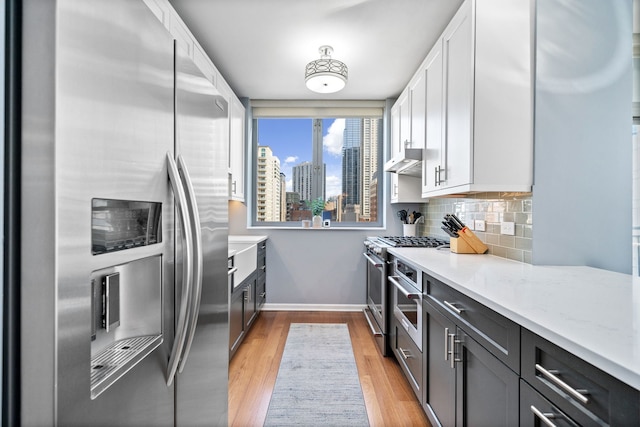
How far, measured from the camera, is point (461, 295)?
1.28m

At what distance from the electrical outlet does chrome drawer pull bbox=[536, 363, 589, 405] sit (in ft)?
3.96

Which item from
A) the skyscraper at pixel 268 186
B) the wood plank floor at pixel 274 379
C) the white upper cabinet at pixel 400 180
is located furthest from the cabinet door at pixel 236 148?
the white upper cabinet at pixel 400 180

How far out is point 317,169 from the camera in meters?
3.97

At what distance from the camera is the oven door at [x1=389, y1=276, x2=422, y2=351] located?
5.86ft

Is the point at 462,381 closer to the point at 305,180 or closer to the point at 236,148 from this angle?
the point at 236,148

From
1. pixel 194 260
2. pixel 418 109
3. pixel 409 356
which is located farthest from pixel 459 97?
pixel 194 260

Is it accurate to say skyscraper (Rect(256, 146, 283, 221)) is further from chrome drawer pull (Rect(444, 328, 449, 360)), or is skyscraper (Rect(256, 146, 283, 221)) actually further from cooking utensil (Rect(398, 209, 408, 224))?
chrome drawer pull (Rect(444, 328, 449, 360))

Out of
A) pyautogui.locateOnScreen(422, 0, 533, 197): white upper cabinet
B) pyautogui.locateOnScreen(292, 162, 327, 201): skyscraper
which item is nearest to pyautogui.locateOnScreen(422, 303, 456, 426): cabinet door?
pyautogui.locateOnScreen(422, 0, 533, 197): white upper cabinet

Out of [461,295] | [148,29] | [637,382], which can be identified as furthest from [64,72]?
[461,295]

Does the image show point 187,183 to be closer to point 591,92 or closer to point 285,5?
point 285,5

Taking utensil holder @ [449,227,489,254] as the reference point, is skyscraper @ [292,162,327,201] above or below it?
above

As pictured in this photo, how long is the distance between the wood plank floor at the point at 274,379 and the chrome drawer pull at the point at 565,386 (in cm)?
114

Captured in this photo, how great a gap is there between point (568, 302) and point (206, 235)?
116 cm

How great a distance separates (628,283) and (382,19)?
2046mm
